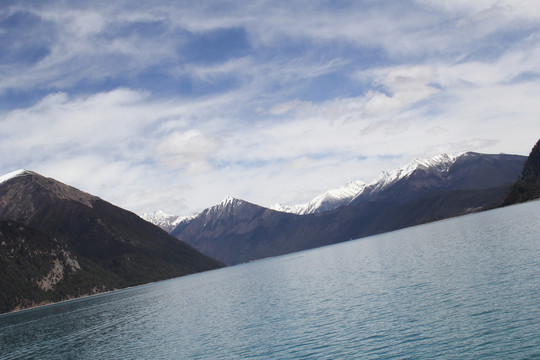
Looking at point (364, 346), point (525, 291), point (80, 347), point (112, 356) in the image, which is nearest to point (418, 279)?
point (525, 291)

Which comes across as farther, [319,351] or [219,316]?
[219,316]

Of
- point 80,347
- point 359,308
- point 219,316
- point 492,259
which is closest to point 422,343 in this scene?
point 359,308

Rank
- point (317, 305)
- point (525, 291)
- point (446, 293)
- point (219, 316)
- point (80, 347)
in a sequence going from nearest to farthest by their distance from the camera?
1. point (525, 291)
2. point (446, 293)
3. point (317, 305)
4. point (80, 347)
5. point (219, 316)

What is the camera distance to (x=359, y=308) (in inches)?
2420

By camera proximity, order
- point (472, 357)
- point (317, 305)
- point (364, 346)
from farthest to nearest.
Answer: point (317, 305)
point (364, 346)
point (472, 357)

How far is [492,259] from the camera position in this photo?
74688mm

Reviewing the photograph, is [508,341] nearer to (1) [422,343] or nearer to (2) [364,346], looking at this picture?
(1) [422,343]

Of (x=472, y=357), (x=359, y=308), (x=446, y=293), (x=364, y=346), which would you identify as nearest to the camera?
(x=472, y=357)

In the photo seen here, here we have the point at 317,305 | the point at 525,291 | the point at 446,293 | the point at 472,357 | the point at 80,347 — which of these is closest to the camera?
the point at 472,357

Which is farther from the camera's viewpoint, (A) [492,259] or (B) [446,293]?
(A) [492,259]

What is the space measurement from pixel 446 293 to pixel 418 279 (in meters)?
17.5

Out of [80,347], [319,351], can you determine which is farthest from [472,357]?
[80,347]

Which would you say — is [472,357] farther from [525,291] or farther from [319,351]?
[525,291]

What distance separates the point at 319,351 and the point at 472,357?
55.0 feet
